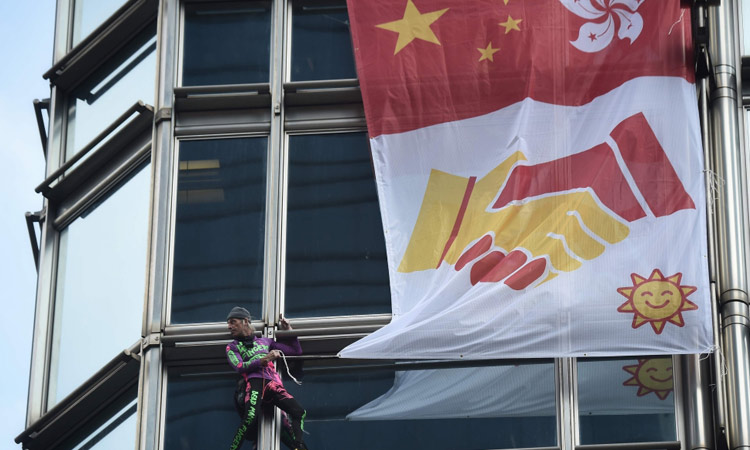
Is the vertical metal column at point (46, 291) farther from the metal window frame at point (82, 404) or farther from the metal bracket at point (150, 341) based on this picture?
the metal bracket at point (150, 341)

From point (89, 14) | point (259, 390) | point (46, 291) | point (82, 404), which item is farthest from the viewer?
point (89, 14)

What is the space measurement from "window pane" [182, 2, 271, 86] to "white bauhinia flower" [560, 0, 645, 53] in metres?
4.05

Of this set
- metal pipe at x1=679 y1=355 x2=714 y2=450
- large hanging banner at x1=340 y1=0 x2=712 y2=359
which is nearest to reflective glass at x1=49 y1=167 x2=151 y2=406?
large hanging banner at x1=340 y1=0 x2=712 y2=359

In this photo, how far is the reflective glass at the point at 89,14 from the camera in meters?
24.6

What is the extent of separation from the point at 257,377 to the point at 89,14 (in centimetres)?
684

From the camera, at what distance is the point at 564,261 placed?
20.9 meters

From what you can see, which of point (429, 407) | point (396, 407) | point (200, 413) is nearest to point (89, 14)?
point (200, 413)

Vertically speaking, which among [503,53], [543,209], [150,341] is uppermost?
[503,53]

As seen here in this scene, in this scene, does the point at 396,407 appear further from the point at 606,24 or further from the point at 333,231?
the point at 606,24

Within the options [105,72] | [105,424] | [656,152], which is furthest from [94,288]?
[656,152]

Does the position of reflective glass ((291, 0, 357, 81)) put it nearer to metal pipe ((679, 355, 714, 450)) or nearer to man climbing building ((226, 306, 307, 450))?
man climbing building ((226, 306, 307, 450))

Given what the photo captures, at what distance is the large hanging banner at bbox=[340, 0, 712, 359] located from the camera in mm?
20516

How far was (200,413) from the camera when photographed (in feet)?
68.7

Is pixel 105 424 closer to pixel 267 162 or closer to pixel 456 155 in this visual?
pixel 267 162
